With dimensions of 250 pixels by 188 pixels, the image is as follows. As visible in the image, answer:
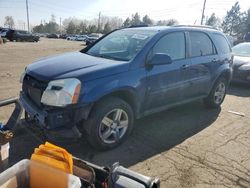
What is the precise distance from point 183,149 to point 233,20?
2984 inches

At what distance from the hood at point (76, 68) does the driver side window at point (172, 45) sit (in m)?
0.81

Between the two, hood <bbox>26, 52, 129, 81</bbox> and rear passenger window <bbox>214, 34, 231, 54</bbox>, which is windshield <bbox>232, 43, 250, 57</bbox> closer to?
rear passenger window <bbox>214, 34, 231, 54</bbox>

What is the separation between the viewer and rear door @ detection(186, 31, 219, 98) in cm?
496

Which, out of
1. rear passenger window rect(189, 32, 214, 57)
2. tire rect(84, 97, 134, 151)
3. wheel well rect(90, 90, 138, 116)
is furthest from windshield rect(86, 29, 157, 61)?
rear passenger window rect(189, 32, 214, 57)

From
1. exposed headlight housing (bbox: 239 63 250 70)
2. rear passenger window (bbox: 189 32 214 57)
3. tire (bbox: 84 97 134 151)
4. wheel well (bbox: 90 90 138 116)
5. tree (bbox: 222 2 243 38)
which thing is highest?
tree (bbox: 222 2 243 38)

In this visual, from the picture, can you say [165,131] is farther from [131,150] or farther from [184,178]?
[184,178]

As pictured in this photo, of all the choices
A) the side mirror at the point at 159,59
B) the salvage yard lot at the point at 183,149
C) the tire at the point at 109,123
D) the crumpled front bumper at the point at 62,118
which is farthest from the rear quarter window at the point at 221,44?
the crumpled front bumper at the point at 62,118

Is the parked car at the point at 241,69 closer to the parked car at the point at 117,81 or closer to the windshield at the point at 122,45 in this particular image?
the parked car at the point at 117,81

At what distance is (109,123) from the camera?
3.70m

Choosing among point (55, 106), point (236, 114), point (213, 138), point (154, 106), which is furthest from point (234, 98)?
point (55, 106)

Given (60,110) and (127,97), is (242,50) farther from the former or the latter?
(60,110)

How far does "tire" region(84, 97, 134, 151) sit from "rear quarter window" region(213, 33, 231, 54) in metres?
2.99

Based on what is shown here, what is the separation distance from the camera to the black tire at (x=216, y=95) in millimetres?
5791

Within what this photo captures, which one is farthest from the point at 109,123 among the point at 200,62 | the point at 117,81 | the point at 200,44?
the point at 200,44
